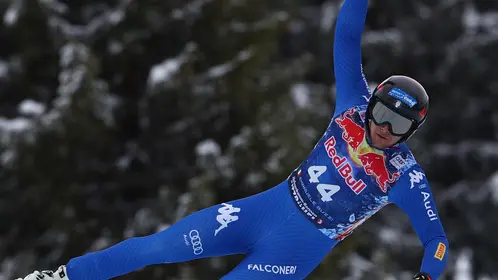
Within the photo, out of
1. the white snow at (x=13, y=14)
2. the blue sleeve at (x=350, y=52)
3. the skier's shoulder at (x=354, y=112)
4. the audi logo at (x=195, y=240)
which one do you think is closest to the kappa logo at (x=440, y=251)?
the skier's shoulder at (x=354, y=112)

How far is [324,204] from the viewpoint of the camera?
537 centimetres

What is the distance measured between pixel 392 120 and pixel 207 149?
4879 mm

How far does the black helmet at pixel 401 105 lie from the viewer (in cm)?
505

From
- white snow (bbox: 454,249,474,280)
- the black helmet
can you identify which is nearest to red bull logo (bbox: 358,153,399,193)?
the black helmet

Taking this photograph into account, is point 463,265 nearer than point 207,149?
No

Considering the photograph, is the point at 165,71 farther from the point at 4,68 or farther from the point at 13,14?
the point at 4,68

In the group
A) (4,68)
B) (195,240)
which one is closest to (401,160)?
(195,240)

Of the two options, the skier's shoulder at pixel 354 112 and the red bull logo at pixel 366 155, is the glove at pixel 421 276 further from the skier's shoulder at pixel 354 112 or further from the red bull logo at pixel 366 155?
the skier's shoulder at pixel 354 112

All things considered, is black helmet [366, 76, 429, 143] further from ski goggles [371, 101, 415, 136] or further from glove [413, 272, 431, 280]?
glove [413, 272, 431, 280]

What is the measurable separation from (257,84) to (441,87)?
7171 mm

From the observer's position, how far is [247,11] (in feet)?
35.8

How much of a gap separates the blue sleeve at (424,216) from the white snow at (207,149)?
4.68 meters

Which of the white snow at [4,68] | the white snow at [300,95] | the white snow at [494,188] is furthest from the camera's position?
the white snow at [494,188]

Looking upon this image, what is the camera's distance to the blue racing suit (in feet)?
17.1
